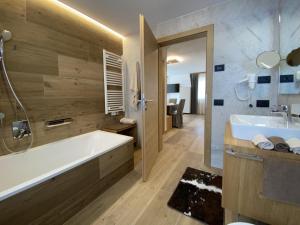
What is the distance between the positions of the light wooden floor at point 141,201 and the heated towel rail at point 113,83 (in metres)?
1.24

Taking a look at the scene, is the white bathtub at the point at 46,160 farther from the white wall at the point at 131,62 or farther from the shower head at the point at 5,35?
the shower head at the point at 5,35

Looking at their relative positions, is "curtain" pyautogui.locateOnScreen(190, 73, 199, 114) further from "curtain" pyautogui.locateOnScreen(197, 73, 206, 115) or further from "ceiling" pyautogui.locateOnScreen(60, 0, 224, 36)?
"ceiling" pyautogui.locateOnScreen(60, 0, 224, 36)

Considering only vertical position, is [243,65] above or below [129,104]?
above

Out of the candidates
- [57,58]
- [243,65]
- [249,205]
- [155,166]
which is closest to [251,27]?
[243,65]

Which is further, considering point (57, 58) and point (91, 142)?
point (91, 142)

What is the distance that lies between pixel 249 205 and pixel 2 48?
2.54 metres

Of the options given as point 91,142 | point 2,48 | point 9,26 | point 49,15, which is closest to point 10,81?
point 2,48

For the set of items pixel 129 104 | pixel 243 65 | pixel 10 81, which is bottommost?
pixel 129 104

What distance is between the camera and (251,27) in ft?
5.68

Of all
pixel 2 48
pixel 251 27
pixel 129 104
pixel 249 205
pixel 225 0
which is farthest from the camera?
pixel 129 104

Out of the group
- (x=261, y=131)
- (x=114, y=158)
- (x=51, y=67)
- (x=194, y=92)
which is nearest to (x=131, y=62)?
(x=51, y=67)

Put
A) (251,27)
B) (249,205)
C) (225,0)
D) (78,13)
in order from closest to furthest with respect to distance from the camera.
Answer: (249,205), (251,27), (225,0), (78,13)

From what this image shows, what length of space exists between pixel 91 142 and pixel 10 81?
4.00ft

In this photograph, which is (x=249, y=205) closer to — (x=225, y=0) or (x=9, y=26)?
(x=225, y=0)
